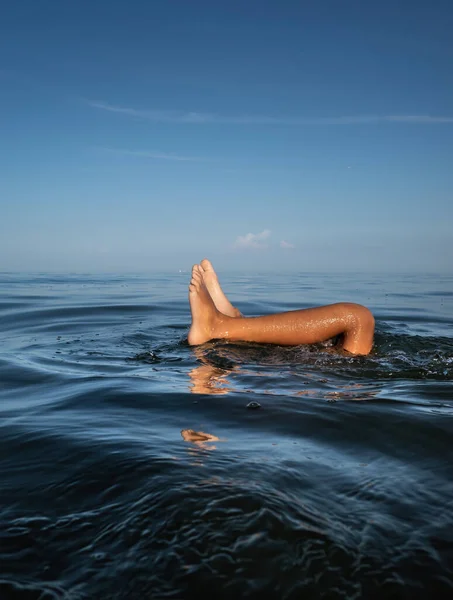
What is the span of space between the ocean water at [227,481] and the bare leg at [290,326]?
0.41 meters

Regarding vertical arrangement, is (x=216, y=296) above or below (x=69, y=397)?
above

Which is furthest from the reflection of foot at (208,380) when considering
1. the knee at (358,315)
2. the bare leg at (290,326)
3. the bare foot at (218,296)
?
the bare foot at (218,296)

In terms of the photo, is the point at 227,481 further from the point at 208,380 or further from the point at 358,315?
the point at 358,315

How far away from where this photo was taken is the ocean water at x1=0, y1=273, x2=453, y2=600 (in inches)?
50.1

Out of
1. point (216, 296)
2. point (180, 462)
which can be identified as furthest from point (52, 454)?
point (216, 296)

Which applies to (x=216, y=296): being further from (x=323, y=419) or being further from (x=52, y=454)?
(x=52, y=454)

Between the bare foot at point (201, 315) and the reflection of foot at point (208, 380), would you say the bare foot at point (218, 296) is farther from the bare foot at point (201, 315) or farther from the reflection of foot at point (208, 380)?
the reflection of foot at point (208, 380)

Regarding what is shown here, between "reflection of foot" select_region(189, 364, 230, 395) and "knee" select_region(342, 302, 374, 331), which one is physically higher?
"knee" select_region(342, 302, 374, 331)

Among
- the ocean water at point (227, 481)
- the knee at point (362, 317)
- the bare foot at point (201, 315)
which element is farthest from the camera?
the bare foot at point (201, 315)

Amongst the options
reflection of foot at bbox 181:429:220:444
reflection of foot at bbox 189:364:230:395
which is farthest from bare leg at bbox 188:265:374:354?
reflection of foot at bbox 181:429:220:444

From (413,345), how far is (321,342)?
1114 millimetres

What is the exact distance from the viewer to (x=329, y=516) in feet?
5.05

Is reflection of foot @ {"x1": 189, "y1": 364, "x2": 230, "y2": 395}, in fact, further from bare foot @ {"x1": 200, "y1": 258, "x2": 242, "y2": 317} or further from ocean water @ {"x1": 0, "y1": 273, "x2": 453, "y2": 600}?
bare foot @ {"x1": 200, "y1": 258, "x2": 242, "y2": 317}

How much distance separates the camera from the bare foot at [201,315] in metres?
4.59
